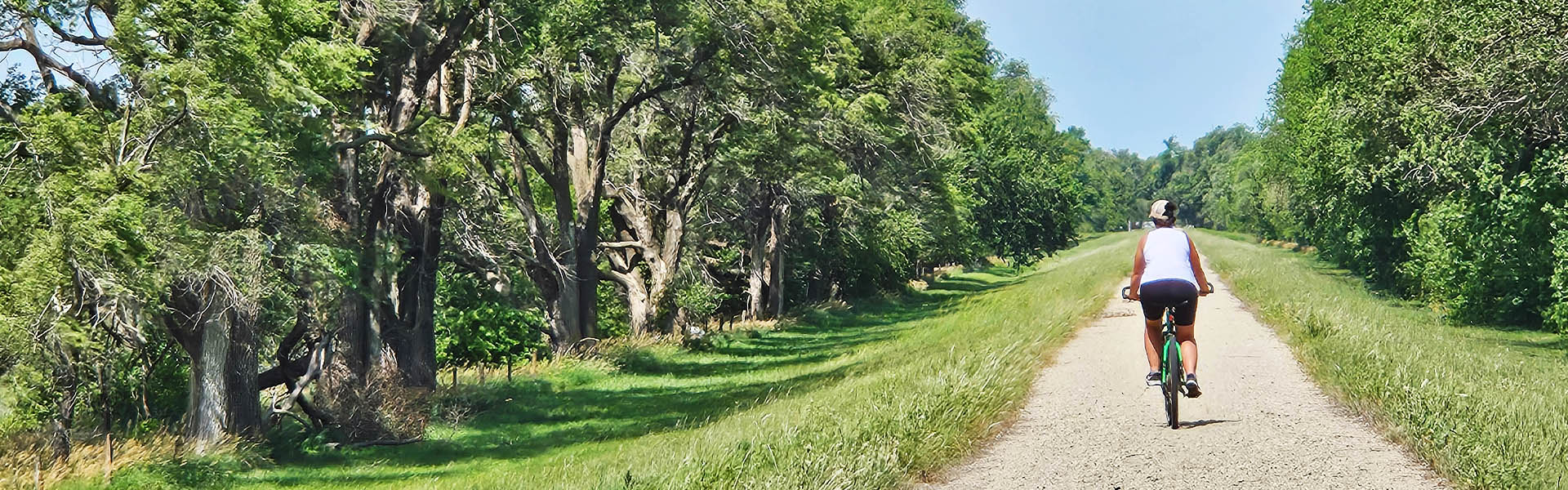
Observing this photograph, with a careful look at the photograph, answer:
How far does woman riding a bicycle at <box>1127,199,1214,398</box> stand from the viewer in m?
9.55

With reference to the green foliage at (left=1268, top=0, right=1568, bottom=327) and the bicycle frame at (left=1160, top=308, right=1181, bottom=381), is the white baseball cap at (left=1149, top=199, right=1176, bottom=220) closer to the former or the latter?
the bicycle frame at (left=1160, top=308, right=1181, bottom=381)

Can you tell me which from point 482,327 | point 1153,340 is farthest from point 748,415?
point 482,327

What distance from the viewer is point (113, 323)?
1512 centimetres

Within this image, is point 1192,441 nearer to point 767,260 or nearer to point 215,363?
point 215,363

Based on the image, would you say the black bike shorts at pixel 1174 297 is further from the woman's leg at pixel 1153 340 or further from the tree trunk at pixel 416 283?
the tree trunk at pixel 416 283

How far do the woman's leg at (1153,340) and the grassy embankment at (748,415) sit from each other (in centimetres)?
119

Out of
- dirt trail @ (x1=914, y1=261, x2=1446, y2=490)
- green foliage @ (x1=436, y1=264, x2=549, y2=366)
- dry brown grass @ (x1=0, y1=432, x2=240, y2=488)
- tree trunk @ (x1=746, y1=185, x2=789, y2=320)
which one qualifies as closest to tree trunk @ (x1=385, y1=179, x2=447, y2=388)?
dry brown grass @ (x1=0, y1=432, x2=240, y2=488)

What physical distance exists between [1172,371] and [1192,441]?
0.57m

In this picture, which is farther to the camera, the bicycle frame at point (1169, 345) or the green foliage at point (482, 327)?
the green foliage at point (482, 327)

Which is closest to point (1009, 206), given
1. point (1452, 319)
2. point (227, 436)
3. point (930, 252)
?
point (930, 252)

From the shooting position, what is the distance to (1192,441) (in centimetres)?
912

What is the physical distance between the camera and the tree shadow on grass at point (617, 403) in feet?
59.8

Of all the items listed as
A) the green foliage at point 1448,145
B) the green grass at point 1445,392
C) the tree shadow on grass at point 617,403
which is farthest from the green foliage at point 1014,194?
the green grass at point 1445,392

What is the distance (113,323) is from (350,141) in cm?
394
